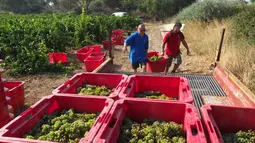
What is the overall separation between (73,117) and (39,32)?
7.74 meters

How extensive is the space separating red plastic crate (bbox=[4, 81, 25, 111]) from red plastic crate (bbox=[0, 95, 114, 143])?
2.14m

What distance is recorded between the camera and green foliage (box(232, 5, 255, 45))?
776cm

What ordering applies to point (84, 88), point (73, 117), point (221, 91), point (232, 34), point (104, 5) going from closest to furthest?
point (73, 117), point (84, 88), point (221, 91), point (232, 34), point (104, 5)

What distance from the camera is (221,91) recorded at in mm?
4176

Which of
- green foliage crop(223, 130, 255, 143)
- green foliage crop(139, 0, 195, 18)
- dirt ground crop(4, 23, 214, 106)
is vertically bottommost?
dirt ground crop(4, 23, 214, 106)

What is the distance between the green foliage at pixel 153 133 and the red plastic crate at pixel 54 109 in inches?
11.8

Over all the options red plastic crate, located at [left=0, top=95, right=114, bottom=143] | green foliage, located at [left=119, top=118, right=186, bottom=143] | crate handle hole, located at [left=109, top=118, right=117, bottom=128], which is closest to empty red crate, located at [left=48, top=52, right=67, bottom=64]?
red plastic crate, located at [left=0, top=95, right=114, bottom=143]

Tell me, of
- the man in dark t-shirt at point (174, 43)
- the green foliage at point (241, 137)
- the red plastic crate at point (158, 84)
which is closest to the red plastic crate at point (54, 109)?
the red plastic crate at point (158, 84)

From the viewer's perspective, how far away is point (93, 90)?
3094mm

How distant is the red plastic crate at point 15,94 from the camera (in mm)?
4223

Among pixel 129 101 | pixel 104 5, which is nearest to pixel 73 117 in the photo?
pixel 129 101

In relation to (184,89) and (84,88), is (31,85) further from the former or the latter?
(184,89)

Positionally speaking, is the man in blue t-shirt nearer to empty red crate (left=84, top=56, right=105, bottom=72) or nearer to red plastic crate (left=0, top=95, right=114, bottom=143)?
empty red crate (left=84, top=56, right=105, bottom=72)

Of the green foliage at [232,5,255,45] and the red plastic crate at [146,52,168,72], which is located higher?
the green foliage at [232,5,255,45]
